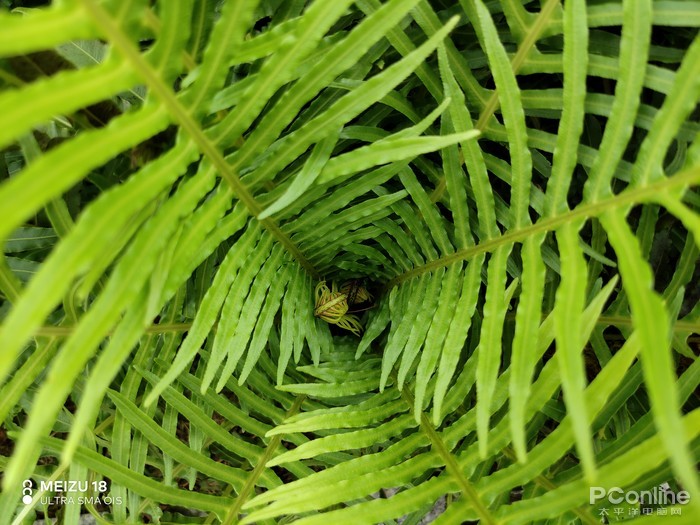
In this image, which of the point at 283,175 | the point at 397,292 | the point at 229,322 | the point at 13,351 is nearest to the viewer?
the point at 13,351

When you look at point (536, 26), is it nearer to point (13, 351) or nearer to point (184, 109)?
point (184, 109)

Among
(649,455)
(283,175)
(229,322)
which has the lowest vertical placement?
(649,455)

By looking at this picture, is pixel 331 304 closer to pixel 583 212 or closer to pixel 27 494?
pixel 583 212

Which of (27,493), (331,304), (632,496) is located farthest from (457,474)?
(27,493)

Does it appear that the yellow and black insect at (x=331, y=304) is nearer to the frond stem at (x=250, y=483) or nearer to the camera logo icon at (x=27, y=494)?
the frond stem at (x=250, y=483)

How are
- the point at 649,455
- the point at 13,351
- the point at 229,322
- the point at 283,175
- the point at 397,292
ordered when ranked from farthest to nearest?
the point at 397,292, the point at 283,175, the point at 229,322, the point at 649,455, the point at 13,351

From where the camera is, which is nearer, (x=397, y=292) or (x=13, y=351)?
(x=13, y=351)

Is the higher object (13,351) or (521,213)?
(521,213)

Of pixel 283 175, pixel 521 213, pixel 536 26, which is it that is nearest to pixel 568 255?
pixel 521 213
